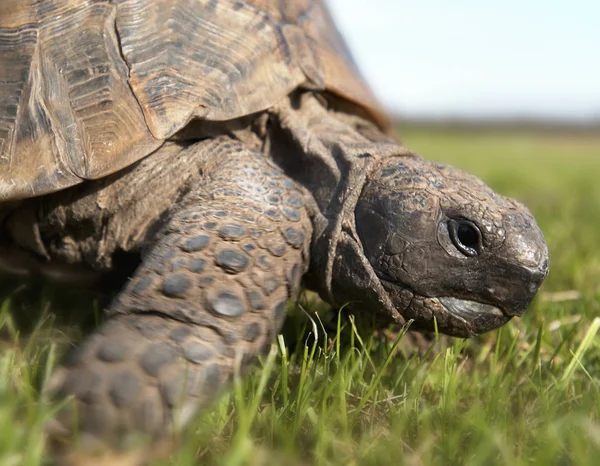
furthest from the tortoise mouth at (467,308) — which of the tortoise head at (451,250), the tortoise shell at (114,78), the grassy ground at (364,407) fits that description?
the tortoise shell at (114,78)

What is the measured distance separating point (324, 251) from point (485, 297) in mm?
495

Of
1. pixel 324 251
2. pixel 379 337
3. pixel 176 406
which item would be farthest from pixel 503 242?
pixel 176 406

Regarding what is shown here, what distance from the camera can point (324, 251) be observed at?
1.95 meters

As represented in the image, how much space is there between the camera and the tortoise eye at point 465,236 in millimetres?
1796

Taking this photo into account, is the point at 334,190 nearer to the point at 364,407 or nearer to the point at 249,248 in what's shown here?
the point at 249,248

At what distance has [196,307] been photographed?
1.60 meters

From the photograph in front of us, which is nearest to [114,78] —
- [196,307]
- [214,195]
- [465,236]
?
[214,195]

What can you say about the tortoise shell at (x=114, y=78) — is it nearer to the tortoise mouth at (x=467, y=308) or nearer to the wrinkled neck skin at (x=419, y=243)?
the wrinkled neck skin at (x=419, y=243)

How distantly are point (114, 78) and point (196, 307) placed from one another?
0.83 metres

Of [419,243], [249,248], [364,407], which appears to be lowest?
[364,407]

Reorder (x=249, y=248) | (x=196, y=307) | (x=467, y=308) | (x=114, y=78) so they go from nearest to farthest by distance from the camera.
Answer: (x=196, y=307)
(x=249, y=248)
(x=467, y=308)
(x=114, y=78)

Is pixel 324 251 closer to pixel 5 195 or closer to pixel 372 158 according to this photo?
pixel 372 158

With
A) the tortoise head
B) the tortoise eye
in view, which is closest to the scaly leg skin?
the tortoise head

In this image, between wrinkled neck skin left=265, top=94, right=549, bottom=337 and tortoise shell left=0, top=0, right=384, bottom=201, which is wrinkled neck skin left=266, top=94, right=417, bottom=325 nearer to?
wrinkled neck skin left=265, top=94, right=549, bottom=337
